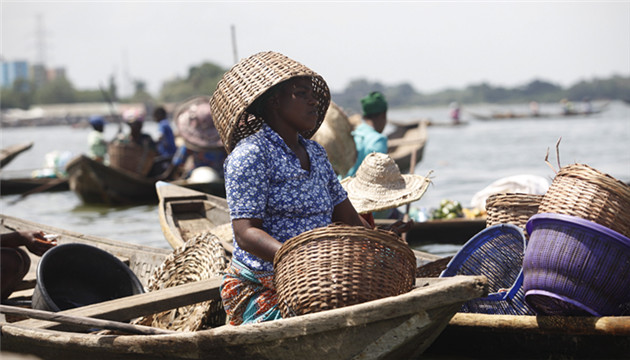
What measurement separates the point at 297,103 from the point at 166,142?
9.01 metres

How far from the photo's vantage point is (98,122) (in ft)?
37.3

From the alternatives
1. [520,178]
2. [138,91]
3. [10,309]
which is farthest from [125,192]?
[138,91]

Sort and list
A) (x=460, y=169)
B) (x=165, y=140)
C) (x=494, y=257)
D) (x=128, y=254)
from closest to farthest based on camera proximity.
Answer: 1. (x=494, y=257)
2. (x=128, y=254)
3. (x=165, y=140)
4. (x=460, y=169)

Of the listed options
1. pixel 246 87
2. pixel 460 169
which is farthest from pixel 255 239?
pixel 460 169

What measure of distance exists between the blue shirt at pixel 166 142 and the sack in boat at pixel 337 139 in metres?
4.72

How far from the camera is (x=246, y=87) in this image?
8.52ft

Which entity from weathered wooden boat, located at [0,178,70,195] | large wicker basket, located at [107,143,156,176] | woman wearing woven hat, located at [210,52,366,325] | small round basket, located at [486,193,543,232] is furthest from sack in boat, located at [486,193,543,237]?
weathered wooden boat, located at [0,178,70,195]

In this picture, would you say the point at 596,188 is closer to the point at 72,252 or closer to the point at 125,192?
the point at 72,252

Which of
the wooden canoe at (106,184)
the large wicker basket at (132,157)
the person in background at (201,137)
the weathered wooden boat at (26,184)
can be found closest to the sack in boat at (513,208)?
the person in background at (201,137)

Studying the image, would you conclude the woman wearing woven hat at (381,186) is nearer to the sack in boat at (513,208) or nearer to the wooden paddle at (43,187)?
the sack in boat at (513,208)

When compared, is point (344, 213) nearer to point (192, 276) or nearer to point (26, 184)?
point (192, 276)

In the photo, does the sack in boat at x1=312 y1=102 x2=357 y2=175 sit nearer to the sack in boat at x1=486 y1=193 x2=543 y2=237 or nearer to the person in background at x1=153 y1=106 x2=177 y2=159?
the sack in boat at x1=486 y1=193 x2=543 y2=237

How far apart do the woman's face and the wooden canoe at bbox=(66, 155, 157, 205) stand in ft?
26.5

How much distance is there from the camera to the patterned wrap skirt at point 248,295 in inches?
98.5
